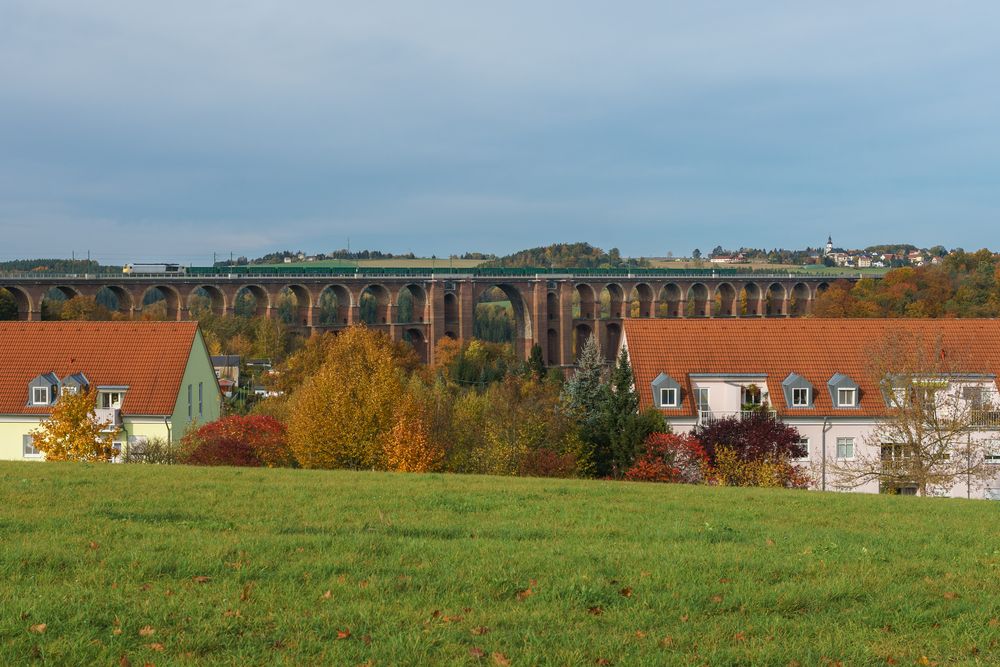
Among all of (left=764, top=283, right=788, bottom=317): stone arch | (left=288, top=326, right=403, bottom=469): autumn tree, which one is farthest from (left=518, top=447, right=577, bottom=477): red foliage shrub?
(left=764, top=283, right=788, bottom=317): stone arch

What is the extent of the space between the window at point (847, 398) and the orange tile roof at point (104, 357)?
73.1ft

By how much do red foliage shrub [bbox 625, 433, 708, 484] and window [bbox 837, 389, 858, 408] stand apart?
954 cm

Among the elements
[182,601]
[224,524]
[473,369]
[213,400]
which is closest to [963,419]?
[224,524]

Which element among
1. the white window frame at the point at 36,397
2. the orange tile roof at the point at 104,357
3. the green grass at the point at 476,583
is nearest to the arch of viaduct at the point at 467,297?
the orange tile roof at the point at 104,357

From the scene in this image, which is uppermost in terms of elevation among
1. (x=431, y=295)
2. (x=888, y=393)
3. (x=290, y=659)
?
(x=431, y=295)

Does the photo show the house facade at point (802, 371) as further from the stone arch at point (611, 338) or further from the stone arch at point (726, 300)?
the stone arch at point (726, 300)

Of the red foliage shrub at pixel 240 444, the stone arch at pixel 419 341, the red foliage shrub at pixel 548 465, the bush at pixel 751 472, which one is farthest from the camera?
the stone arch at pixel 419 341

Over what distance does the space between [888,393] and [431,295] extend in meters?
85.1

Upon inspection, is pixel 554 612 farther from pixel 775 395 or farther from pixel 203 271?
pixel 203 271

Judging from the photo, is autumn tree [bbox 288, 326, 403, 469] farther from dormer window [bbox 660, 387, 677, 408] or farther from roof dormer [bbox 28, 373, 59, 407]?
roof dormer [bbox 28, 373, 59, 407]

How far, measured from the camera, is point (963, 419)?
26.8 m

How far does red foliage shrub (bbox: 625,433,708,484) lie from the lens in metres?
26.8

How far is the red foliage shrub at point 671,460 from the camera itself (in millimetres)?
26828

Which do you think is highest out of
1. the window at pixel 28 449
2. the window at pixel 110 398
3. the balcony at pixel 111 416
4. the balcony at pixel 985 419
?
the window at pixel 110 398
